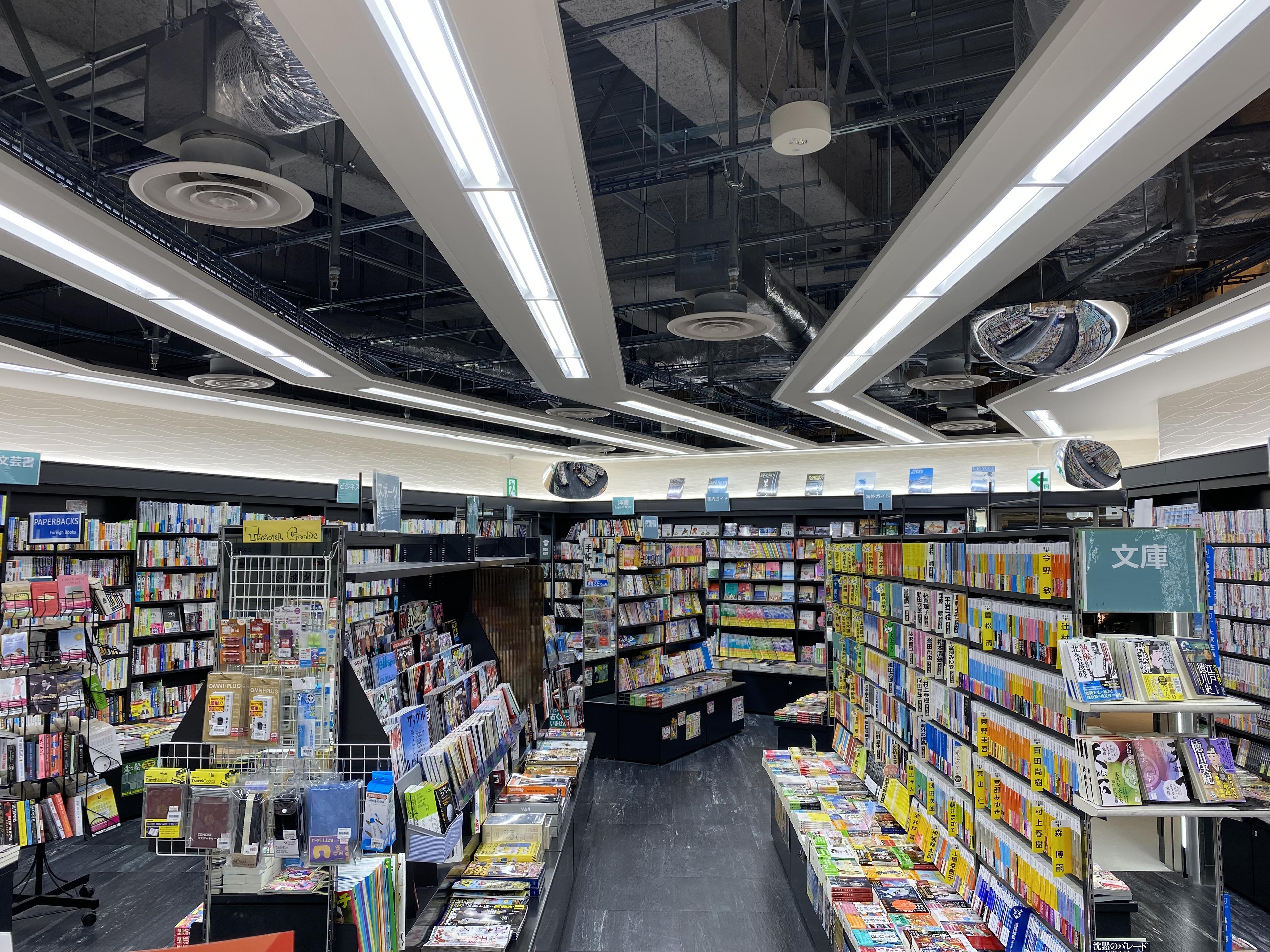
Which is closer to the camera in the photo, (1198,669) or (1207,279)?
(1198,669)

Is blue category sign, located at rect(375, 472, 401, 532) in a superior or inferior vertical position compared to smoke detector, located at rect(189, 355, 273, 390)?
inferior

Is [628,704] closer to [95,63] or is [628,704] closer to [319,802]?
[319,802]

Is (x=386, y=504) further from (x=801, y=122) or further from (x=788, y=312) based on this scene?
(x=788, y=312)

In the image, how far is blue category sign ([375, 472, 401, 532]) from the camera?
3709mm

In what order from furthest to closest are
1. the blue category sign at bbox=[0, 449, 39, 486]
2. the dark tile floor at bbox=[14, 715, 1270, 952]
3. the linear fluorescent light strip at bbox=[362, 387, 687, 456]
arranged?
the linear fluorescent light strip at bbox=[362, 387, 687, 456]
the blue category sign at bbox=[0, 449, 39, 486]
the dark tile floor at bbox=[14, 715, 1270, 952]

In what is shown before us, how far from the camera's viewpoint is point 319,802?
283 centimetres

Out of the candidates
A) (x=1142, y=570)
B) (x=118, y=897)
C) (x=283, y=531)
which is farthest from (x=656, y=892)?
(x=1142, y=570)

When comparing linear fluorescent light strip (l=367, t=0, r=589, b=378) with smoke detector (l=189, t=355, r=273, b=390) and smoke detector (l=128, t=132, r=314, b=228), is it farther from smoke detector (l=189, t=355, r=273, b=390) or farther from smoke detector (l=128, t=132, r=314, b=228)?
smoke detector (l=189, t=355, r=273, b=390)

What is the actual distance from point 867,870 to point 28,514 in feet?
23.3

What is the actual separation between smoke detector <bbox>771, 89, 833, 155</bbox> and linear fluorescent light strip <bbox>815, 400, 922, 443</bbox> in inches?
210

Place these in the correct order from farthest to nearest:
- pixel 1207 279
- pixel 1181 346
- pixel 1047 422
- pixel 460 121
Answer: pixel 1047 422
pixel 1181 346
pixel 1207 279
pixel 460 121

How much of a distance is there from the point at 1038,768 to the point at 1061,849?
333 millimetres

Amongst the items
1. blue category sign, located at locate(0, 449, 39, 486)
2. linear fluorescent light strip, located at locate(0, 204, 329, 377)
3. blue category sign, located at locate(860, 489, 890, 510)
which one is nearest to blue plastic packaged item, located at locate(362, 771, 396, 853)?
linear fluorescent light strip, located at locate(0, 204, 329, 377)

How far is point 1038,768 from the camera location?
3.29m
